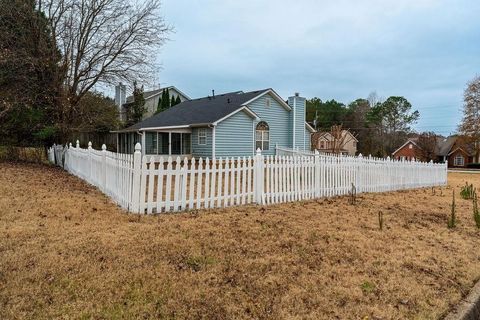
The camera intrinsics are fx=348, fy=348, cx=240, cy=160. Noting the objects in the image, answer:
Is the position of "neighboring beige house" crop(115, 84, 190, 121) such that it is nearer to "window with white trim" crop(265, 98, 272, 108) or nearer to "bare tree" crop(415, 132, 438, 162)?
"window with white trim" crop(265, 98, 272, 108)

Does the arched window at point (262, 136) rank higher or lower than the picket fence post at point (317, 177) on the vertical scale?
higher

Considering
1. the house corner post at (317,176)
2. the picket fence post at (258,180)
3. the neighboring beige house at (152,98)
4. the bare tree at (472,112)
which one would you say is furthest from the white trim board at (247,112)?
the bare tree at (472,112)

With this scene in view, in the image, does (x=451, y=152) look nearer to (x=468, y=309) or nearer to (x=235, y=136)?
(x=235, y=136)

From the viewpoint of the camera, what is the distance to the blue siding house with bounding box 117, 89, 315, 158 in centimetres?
2142

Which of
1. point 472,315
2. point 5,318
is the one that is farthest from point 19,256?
point 472,315

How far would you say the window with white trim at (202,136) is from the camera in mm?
21844

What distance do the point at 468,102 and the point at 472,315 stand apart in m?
46.0

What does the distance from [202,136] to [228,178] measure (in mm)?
15319

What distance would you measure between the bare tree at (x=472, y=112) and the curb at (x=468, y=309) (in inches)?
1769

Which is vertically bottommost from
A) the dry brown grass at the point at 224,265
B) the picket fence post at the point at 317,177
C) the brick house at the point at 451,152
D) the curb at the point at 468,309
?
the curb at the point at 468,309

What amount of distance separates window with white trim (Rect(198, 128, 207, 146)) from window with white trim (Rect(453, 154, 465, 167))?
45.4m

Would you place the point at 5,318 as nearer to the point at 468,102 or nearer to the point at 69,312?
the point at 69,312

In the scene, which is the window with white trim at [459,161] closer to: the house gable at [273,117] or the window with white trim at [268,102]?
the house gable at [273,117]

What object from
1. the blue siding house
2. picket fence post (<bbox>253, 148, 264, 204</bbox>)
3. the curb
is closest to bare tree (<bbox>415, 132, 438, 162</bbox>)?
the blue siding house
